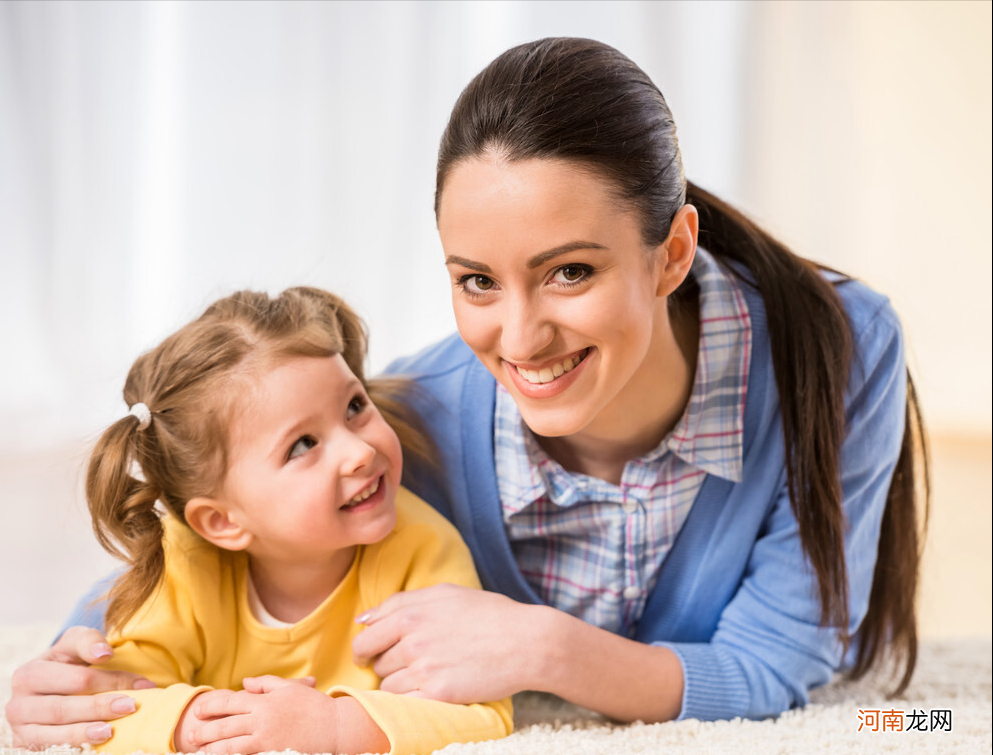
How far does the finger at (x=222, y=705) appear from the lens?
1.30 m

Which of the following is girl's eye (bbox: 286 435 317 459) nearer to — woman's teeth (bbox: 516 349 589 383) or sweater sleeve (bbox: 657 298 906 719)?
woman's teeth (bbox: 516 349 589 383)

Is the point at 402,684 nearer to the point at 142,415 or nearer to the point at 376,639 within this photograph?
the point at 376,639

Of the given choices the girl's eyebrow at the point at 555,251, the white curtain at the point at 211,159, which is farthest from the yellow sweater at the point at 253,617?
the white curtain at the point at 211,159

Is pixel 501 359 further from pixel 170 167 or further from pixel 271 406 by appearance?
pixel 170 167

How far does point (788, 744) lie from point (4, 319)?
8.00 ft

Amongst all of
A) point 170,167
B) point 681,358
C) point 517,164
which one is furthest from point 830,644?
point 170,167

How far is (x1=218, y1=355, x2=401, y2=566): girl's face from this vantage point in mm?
1402

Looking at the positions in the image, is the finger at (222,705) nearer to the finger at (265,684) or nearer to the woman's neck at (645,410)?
the finger at (265,684)

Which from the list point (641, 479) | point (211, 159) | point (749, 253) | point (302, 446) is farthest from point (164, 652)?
point (211, 159)

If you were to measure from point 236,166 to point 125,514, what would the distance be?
5.32 feet

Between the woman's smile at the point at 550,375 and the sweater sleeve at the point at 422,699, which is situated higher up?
Answer: the woman's smile at the point at 550,375

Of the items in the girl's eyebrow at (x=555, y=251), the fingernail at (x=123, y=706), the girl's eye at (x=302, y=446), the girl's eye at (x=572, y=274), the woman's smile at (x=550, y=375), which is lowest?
the fingernail at (x=123, y=706)

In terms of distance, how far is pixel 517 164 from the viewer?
1.24m

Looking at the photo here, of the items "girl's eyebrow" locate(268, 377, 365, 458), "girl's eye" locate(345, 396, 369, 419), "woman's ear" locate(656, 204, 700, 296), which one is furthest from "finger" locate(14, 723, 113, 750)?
"woman's ear" locate(656, 204, 700, 296)
